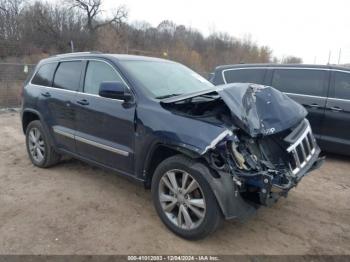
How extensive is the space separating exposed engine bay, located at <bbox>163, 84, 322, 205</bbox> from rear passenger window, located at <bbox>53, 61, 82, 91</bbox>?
179 cm

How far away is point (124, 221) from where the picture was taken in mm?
3812

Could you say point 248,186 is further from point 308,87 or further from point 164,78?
point 308,87

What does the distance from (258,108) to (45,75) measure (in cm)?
358

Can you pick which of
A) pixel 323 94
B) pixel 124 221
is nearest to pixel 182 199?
pixel 124 221

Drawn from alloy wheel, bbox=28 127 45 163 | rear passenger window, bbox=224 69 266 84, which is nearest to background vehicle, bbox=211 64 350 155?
rear passenger window, bbox=224 69 266 84

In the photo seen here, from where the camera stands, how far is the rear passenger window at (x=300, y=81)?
21.3 ft

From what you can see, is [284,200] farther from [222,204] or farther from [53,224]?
[53,224]

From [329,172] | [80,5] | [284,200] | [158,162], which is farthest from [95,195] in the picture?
[80,5]

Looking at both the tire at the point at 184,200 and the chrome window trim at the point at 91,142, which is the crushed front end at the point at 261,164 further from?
the chrome window trim at the point at 91,142

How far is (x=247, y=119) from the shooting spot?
3328 millimetres

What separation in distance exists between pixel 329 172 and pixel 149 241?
3.70 metres

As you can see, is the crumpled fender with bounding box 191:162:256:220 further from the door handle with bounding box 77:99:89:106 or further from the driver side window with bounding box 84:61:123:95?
the door handle with bounding box 77:99:89:106

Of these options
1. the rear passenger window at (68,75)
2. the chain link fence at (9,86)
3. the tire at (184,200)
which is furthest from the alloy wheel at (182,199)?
the chain link fence at (9,86)

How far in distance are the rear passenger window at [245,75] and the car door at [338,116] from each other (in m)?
1.40
